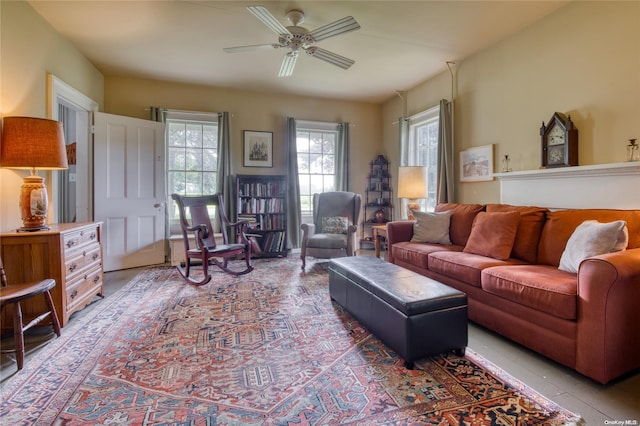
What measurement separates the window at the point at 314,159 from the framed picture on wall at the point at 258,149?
51 cm

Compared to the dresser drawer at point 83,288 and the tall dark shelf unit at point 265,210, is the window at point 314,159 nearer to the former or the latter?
the tall dark shelf unit at point 265,210

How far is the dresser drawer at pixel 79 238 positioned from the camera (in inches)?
93.0

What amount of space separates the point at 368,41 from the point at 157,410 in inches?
145

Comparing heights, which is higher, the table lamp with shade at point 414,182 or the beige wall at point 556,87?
the beige wall at point 556,87

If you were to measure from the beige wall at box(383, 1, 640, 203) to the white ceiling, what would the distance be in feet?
0.72

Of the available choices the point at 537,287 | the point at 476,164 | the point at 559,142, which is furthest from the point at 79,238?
the point at 559,142

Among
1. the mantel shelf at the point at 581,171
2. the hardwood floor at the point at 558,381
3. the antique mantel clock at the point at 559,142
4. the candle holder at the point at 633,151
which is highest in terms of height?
the antique mantel clock at the point at 559,142

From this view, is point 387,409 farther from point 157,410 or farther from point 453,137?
point 453,137

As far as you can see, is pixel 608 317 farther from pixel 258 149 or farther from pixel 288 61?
pixel 258 149

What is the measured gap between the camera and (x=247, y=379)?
1669mm

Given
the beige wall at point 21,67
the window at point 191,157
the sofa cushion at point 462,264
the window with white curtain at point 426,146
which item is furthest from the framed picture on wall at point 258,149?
the sofa cushion at point 462,264

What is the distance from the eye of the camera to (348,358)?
188 cm

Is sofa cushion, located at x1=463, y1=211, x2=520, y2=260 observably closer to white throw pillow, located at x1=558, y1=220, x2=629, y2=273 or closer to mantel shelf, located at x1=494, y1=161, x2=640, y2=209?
white throw pillow, located at x1=558, y1=220, x2=629, y2=273

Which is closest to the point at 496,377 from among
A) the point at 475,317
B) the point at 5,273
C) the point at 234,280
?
the point at 475,317
